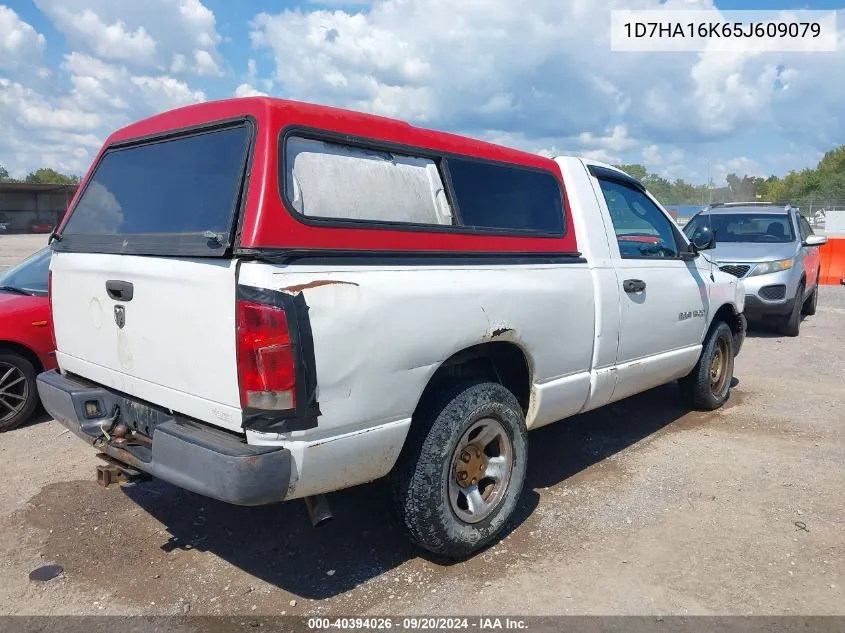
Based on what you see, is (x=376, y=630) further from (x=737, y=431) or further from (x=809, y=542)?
(x=737, y=431)

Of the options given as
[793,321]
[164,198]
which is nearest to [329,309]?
[164,198]

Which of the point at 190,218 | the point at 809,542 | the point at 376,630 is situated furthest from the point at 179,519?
the point at 809,542

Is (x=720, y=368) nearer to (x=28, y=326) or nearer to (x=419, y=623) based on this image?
(x=419, y=623)

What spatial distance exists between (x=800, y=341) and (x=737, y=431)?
4.58 metres

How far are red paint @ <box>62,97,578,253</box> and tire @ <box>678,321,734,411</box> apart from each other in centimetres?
249

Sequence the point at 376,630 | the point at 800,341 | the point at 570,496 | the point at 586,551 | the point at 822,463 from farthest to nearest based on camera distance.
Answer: the point at 800,341 → the point at 822,463 → the point at 570,496 → the point at 586,551 → the point at 376,630

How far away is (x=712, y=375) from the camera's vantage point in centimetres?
588

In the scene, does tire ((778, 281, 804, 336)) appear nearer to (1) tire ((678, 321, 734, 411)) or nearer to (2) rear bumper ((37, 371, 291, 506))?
(1) tire ((678, 321, 734, 411))

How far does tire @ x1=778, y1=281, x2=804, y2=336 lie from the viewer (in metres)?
9.20

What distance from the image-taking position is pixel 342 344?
2.61 meters

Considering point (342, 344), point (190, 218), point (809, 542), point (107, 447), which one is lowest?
point (809, 542)

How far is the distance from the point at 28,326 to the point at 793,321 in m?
9.03

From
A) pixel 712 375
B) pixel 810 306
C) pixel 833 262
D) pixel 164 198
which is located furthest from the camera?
pixel 833 262

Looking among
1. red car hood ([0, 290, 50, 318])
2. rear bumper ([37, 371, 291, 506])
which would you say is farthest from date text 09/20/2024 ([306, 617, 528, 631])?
red car hood ([0, 290, 50, 318])
